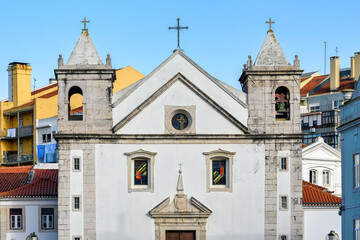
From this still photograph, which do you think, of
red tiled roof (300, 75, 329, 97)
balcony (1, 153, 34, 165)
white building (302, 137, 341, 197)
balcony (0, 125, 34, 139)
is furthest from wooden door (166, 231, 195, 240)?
red tiled roof (300, 75, 329, 97)

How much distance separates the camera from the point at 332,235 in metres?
49.0

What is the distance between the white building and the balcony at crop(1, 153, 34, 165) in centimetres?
2688

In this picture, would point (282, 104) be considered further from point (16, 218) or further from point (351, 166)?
point (16, 218)

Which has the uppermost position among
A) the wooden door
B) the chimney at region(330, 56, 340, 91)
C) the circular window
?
the chimney at region(330, 56, 340, 91)

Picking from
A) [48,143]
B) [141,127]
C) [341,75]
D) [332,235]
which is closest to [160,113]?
[141,127]

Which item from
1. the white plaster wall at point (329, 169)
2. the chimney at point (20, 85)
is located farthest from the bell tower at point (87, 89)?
the chimney at point (20, 85)

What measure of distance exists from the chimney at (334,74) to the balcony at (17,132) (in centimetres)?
2904

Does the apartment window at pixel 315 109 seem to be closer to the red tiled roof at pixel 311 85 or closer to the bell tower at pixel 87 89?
the red tiled roof at pixel 311 85

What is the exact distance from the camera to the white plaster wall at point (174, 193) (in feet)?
153

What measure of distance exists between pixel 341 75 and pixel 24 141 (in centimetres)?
3326

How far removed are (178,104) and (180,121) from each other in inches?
32.6

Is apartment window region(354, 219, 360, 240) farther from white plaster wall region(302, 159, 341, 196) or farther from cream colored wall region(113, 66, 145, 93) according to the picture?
cream colored wall region(113, 66, 145, 93)

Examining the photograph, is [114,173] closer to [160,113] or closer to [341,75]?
[160,113]

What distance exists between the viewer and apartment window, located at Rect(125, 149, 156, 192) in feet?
154
